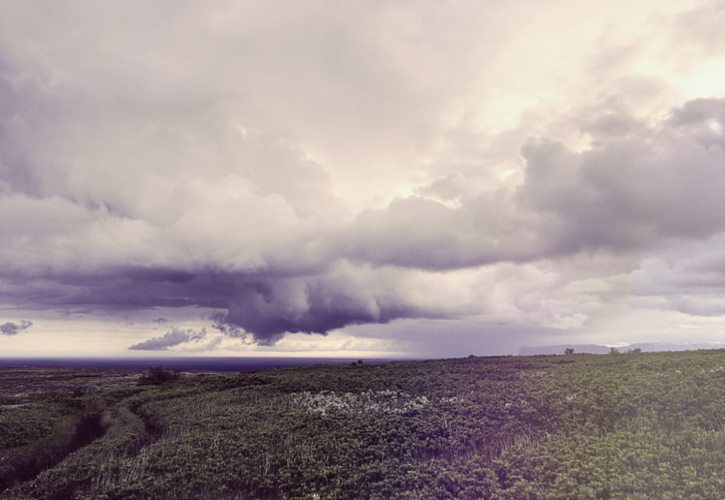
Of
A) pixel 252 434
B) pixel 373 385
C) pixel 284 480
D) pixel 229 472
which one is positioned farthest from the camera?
pixel 373 385

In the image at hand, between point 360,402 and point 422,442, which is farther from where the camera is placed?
point 360,402

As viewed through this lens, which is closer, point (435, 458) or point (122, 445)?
point (435, 458)

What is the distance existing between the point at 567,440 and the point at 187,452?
91.3 feet

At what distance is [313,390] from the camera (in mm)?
59000

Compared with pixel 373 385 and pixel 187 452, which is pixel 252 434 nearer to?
pixel 187 452

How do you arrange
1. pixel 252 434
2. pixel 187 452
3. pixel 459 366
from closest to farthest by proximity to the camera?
pixel 187 452, pixel 252 434, pixel 459 366

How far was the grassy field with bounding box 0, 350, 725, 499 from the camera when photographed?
83.4 feet

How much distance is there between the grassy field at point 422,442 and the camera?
25406mm

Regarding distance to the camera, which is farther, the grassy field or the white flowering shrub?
the white flowering shrub

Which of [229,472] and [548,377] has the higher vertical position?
[548,377]

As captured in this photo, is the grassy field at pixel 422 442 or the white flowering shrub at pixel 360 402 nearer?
the grassy field at pixel 422 442

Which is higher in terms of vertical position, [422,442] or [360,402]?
[360,402]

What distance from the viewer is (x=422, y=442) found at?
33.0m

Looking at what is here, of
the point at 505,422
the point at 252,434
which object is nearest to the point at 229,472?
the point at 252,434
